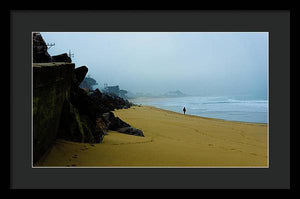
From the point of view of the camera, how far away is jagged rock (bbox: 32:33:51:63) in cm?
482

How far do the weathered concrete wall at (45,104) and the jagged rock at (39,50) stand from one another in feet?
6.37

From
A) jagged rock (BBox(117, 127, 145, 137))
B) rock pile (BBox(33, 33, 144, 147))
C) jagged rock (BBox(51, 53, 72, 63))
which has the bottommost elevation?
jagged rock (BBox(117, 127, 145, 137))

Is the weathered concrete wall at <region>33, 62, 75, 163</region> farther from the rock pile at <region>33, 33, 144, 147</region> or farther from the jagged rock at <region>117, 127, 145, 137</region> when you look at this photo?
the jagged rock at <region>117, 127, 145, 137</region>

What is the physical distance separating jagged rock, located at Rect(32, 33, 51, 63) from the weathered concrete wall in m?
1.94

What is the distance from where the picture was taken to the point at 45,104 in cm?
284

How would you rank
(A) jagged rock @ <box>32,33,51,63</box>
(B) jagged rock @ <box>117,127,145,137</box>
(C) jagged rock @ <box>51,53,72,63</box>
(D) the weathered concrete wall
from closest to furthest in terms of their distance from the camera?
1. (D) the weathered concrete wall
2. (A) jagged rock @ <box>32,33,51,63</box>
3. (C) jagged rock @ <box>51,53,72,63</box>
4. (B) jagged rock @ <box>117,127,145,137</box>

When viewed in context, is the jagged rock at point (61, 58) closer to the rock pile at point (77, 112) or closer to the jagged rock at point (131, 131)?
the rock pile at point (77, 112)

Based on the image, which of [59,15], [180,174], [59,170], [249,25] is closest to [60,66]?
[59,15]

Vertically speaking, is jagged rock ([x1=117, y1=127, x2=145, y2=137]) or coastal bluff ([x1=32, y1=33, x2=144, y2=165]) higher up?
coastal bluff ([x1=32, y1=33, x2=144, y2=165])

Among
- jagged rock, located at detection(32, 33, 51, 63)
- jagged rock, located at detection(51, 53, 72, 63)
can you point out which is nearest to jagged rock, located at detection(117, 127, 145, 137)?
jagged rock, located at detection(51, 53, 72, 63)

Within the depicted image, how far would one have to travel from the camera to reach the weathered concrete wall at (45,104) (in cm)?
260

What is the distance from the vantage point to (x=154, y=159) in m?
3.55

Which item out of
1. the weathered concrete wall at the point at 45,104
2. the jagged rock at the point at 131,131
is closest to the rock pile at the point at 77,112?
the jagged rock at the point at 131,131
